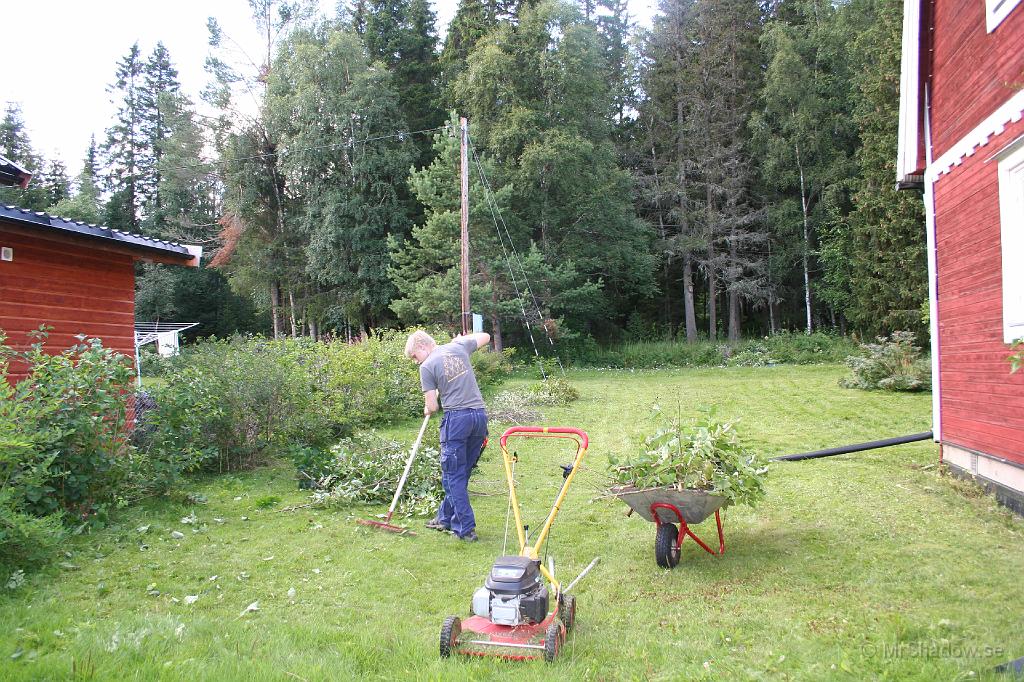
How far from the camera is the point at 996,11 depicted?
6230 mm

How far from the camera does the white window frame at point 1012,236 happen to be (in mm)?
5866

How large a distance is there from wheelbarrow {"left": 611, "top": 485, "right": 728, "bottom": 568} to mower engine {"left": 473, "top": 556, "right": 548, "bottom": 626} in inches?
48.1

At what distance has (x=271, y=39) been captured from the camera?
113ft

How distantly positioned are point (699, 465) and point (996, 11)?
5.05 m

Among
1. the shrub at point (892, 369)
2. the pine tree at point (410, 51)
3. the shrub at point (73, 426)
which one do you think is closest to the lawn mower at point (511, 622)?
the shrub at point (73, 426)

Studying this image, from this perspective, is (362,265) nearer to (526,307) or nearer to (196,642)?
(526,307)

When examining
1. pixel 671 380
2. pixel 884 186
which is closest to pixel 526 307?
pixel 671 380

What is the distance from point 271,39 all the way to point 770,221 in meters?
25.3

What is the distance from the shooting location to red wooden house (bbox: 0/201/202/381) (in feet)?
26.6

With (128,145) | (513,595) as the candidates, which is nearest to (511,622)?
(513,595)

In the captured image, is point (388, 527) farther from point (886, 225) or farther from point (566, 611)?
point (886, 225)

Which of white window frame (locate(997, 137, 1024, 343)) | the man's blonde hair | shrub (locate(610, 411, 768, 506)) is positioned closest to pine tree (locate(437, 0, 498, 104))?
the man's blonde hair

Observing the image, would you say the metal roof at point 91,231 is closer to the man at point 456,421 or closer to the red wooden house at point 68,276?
the red wooden house at point 68,276

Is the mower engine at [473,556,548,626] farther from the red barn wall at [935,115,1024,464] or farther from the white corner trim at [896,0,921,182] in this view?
the white corner trim at [896,0,921,182]
